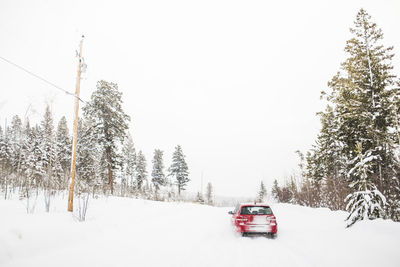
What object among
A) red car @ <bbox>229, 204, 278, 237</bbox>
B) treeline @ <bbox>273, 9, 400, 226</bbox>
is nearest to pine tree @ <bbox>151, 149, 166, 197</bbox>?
treeline @ <bbox>273, 9, 400, 226</bbox>

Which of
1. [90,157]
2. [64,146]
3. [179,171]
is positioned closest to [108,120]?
[90,157]

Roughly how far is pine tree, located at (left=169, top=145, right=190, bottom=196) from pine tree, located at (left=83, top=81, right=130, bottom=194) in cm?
2237

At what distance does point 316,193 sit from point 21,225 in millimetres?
21810

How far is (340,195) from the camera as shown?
47.6ft

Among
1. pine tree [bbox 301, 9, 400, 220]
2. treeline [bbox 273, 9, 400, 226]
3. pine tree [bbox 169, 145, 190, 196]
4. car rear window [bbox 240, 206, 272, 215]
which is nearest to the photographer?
car rear window [bbox 240, 206, 272, 215]

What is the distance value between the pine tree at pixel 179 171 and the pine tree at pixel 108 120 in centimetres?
2237

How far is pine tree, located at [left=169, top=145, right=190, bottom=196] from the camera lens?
46.8 meters

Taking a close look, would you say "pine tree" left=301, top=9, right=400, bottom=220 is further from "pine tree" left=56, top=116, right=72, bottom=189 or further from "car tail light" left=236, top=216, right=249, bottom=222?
"pine tree" left=56, top=116, right=72, bottom=189

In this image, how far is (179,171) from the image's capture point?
154 feet

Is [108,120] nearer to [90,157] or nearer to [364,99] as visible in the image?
[90,157]

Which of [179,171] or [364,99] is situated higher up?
[364,99]

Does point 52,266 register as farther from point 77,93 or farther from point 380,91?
point 380,91

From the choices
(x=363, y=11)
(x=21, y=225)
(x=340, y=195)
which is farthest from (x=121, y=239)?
(x=363, y=11)

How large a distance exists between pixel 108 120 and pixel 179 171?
2563 centimetres
